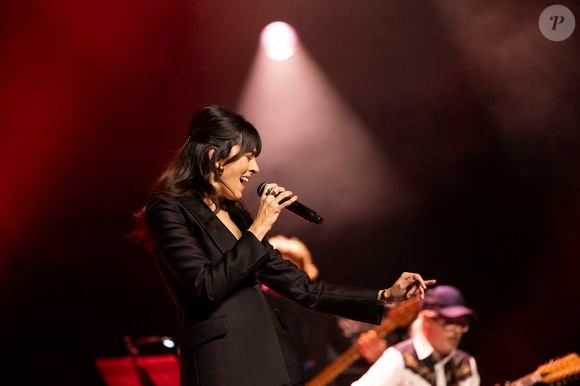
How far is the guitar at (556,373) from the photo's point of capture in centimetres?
445

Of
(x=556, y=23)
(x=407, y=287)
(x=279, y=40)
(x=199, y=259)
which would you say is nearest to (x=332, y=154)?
(x=279, y=40)

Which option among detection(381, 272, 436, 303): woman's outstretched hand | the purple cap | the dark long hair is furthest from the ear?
the purple cap

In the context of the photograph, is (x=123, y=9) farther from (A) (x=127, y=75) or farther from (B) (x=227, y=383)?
(B) (x=227, y=383)

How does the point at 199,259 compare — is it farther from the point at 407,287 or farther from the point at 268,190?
the point at 407,287

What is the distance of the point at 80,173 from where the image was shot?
6.42m

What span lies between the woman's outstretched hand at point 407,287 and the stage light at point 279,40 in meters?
4.48

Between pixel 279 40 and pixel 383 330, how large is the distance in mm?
2808

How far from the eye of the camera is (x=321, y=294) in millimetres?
2500

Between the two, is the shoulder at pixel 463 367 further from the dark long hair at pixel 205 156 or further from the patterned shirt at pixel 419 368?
the dark long hair at pixel 205 156

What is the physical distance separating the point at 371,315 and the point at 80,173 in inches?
176

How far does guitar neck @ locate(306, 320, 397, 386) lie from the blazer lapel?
9.34ft

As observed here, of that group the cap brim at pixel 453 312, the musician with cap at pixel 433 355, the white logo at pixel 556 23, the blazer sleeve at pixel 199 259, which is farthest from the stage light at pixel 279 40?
the blazer sleeve at pixel 199 259

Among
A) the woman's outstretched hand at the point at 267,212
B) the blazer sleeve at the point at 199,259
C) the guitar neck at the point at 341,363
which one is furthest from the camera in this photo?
the guitar neck at the point at 341,363

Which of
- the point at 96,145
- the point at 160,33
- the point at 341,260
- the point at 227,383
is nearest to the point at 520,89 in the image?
the point at 341,260
